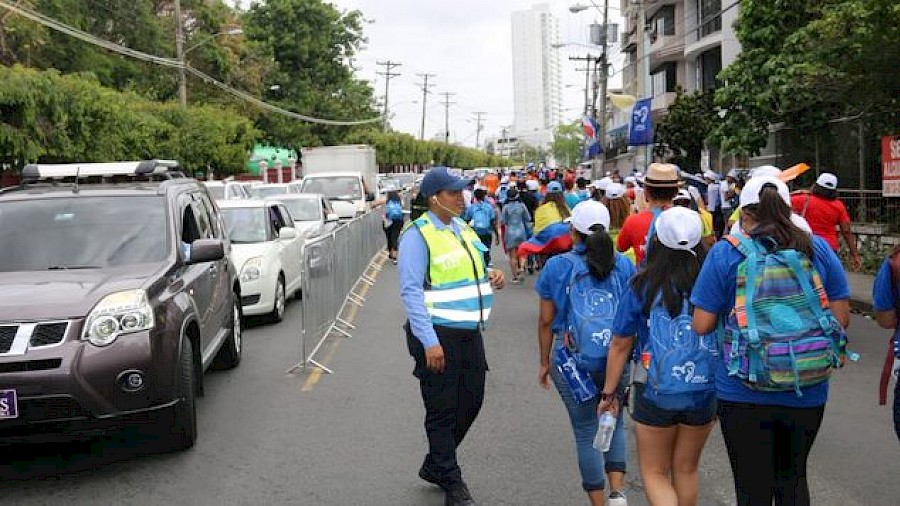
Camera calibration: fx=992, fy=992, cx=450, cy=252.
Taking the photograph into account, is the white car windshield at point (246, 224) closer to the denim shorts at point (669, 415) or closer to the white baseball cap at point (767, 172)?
the white baseball cap at point (767, 172)

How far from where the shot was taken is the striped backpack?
3.82 meters

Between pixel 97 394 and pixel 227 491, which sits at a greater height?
pixel 97 394

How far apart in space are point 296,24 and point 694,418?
60924 millimetres

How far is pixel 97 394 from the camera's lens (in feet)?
19.7

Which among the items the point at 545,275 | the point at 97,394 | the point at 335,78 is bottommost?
the point at 97,394

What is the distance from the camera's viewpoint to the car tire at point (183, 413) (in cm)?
664

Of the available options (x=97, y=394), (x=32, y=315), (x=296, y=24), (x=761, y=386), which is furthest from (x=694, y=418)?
(x=296, y=24)

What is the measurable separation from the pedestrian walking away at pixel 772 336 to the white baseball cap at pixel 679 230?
0.18 metres

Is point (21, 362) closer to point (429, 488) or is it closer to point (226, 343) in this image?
point (429, 488)

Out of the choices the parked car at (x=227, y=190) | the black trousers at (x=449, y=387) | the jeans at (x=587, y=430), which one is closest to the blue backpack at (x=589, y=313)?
the jeans at (x=587, y=430)

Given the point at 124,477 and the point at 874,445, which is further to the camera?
the point at 874,445

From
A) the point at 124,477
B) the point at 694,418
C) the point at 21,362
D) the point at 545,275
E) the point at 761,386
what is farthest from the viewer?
the point at 124,477

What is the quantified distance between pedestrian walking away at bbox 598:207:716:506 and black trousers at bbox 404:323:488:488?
1.22 m

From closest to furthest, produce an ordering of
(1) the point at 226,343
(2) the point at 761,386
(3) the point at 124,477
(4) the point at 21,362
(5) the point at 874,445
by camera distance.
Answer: (2) the point at 761,386
(4) the point at 21,362
(3) the point at 124,477
(5) the point at 874,445
(1) the point at 226,343
